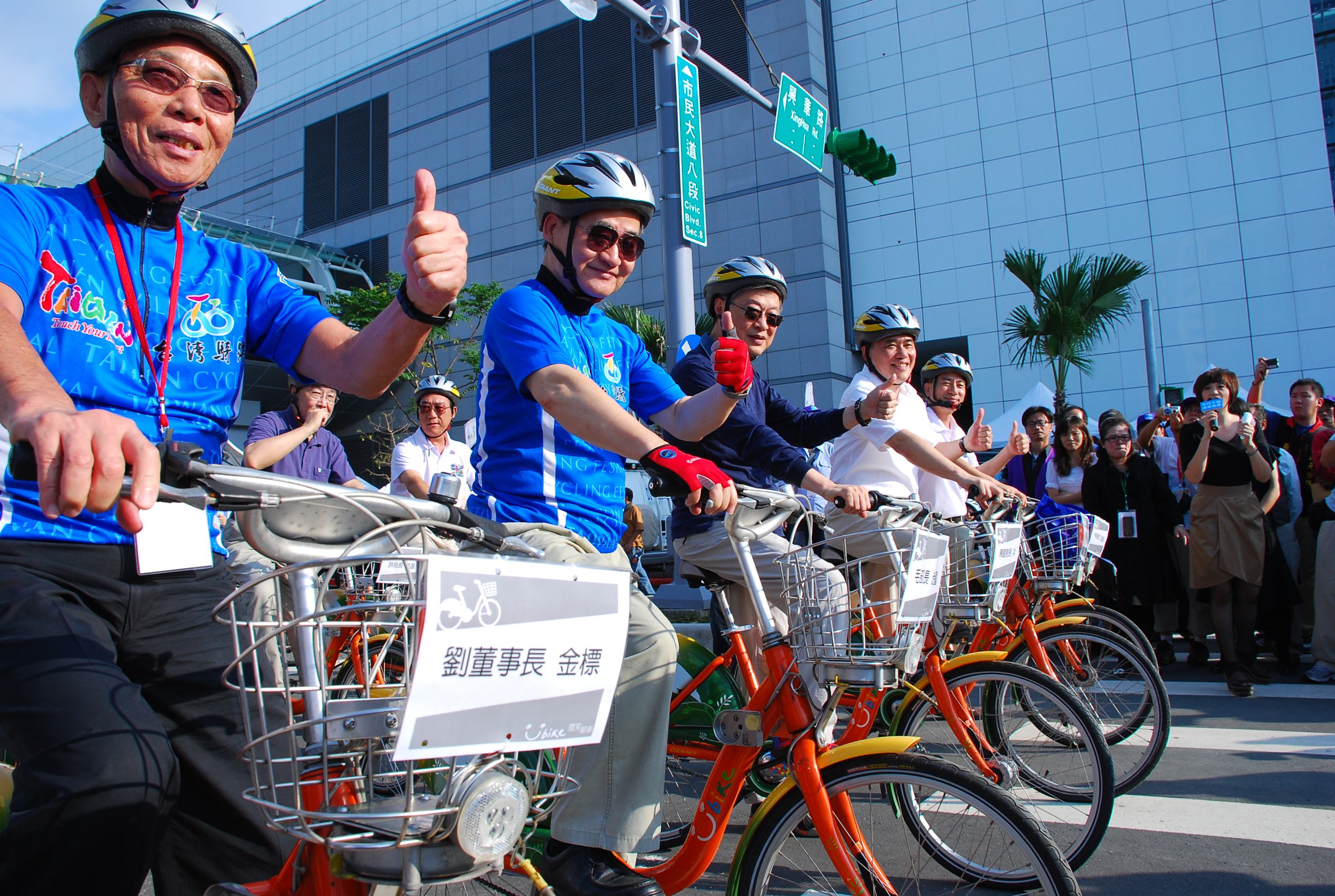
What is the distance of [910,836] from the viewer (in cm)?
276

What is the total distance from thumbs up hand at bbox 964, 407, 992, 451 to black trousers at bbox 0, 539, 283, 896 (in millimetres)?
4170

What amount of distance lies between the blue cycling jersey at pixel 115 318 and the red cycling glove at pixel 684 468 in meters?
0.92

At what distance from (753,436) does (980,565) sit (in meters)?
1.24

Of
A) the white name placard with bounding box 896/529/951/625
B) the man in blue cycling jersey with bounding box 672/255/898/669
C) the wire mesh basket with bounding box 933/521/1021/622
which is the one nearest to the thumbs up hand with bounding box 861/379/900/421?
the man in blue cycling jersey with bounding box 672/255/898/669

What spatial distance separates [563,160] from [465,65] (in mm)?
30334

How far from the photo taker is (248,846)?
175cm

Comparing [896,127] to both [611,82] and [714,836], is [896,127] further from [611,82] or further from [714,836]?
[714,836]

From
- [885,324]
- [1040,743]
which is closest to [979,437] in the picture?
[885,324]

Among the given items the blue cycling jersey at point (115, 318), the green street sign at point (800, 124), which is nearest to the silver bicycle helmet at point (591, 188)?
the blue cycling jersey at point (115, 318)

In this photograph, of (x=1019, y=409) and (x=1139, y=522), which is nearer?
(x=1139, y=522)

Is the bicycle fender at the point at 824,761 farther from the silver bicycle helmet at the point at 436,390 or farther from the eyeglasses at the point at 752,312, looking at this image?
the silver bicycle helmet at the point at 436,390

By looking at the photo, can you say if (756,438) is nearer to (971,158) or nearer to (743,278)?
(743,278)

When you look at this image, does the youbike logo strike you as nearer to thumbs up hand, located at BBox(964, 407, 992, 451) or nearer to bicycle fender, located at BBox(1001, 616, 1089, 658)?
bicycle fender, located at BBox(1001, 616, 1089, 658)

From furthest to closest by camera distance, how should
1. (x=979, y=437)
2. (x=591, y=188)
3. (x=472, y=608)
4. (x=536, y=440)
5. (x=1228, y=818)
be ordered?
(x=979, y=437) → (x=1228, y=818) → (x=591, y=188) → (x=536, y=440) → (x=472, y=608)
